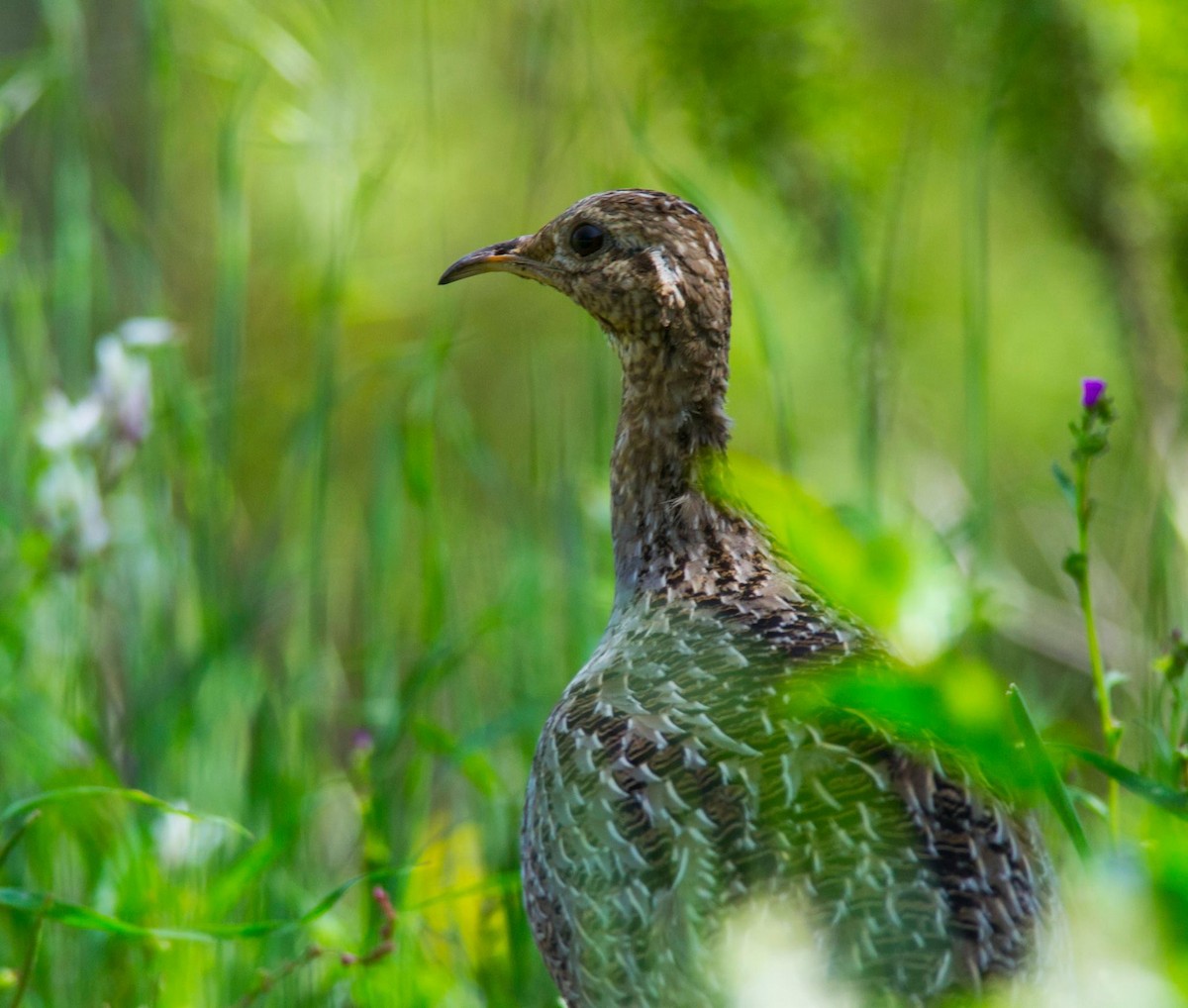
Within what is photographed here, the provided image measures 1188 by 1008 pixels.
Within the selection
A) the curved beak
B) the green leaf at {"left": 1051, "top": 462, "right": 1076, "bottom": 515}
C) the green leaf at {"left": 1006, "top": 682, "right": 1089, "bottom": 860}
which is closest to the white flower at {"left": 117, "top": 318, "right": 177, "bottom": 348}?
the curved beak

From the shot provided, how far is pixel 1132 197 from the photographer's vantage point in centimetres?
495

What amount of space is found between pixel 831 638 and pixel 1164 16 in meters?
2.99

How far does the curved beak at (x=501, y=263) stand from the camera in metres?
3.30

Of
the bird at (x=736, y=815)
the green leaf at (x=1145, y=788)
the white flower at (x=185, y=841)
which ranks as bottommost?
the white flower at (x=185, y=841)

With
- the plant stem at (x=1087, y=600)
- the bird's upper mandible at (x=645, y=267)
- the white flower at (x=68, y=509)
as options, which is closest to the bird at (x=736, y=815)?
the plant stem at (x=1087, y=600)

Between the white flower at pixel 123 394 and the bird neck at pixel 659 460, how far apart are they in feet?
4.20

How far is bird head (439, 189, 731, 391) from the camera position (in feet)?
10.3

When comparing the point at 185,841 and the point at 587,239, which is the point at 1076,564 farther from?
the point at 185,841

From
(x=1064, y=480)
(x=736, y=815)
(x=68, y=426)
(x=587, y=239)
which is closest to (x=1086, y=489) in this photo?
(x=1064, y=480)

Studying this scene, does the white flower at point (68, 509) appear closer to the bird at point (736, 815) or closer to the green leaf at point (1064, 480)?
the bird at point (736, 815)

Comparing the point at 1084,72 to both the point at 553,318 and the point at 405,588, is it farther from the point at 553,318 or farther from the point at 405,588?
the point at 553,318

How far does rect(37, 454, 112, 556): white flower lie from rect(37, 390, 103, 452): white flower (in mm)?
53

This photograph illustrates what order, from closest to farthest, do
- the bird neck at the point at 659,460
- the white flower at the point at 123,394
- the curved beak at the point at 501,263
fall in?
the bird neck at the point at 659,460, the curved beak at the point at 501,263, the white flower at the point at 123,394

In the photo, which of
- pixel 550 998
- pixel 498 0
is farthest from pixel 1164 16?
pixel 550 998
